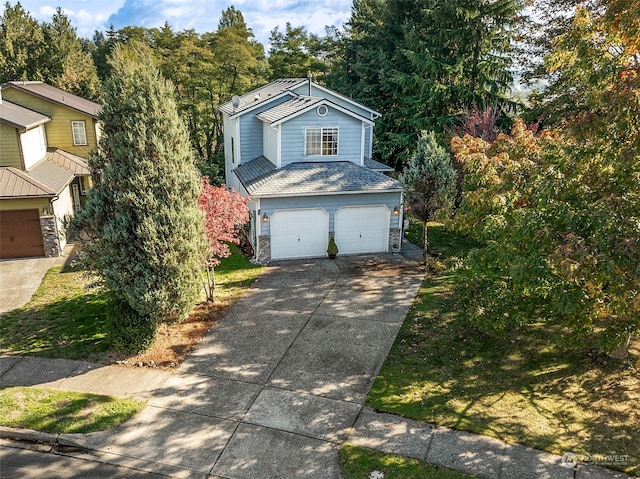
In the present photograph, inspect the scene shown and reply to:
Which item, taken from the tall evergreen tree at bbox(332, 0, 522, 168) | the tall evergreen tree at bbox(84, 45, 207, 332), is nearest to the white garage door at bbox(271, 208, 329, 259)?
the tall evergreen tree at bbox(84, 45, 207, 332)

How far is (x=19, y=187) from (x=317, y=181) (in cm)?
1148

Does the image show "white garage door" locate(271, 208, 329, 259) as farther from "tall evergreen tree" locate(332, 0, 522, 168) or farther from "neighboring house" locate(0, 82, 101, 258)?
"tall evergreen tree" locate(332, 0, 522, 168)

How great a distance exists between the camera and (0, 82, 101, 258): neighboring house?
18.2 meters

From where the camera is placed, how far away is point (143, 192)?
10891 millimetres

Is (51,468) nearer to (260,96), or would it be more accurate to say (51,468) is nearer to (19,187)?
(19,187)

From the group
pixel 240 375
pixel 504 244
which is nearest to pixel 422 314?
pixel 504 244

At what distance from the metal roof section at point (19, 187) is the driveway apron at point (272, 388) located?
367 inches

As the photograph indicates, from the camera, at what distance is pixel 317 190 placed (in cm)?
1816

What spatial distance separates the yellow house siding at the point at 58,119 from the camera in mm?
24047

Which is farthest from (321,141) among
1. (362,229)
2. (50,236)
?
(50,236)

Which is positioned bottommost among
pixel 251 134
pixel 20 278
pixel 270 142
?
pixel 20 278

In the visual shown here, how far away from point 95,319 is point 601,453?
41.9 feet

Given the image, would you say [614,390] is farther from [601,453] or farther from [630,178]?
[630,178]

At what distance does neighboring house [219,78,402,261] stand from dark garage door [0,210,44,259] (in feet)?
27.1
